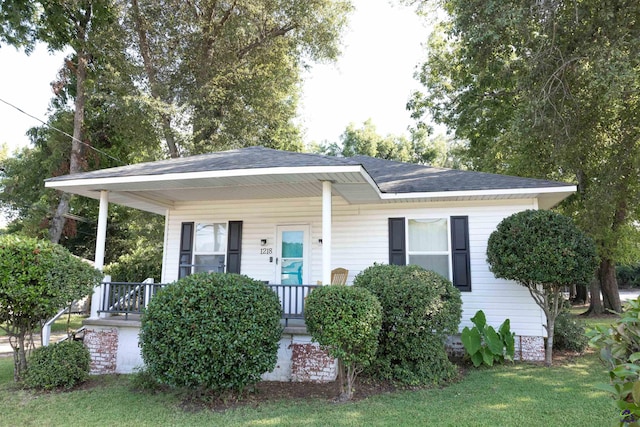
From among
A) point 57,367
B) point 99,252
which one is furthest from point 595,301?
point 57,367

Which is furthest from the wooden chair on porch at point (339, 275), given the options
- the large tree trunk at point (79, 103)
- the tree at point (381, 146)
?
the tree at point (381, 146)

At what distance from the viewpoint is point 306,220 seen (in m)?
8.80

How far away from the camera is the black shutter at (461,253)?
7.86 m

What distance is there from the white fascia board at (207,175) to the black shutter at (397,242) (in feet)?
6.80

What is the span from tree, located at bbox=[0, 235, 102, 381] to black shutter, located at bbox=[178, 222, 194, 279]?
3.40 m

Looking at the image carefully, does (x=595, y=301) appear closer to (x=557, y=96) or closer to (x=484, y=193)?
(x=557, y=96)

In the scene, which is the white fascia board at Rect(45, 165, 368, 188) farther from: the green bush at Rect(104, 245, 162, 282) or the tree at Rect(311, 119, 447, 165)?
the tree at Rect(311, 119, 447, 165)

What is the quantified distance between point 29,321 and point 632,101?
1317 cm

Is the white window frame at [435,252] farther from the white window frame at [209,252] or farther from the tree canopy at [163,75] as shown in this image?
the tree canopy at [163,75]

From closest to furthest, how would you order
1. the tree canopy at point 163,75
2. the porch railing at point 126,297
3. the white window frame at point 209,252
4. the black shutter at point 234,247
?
the porch railing at point 126,297, the black shutter at point 234,247, the white window frame at point 209,252, the tree canopy at point 163,75

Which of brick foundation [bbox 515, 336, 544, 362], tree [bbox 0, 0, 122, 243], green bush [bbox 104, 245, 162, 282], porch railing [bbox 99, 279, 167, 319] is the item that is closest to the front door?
porch railing [bbox 99, 279, 167, 319]

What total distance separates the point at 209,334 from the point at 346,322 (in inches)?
62.5

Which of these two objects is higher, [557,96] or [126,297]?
[557,96]

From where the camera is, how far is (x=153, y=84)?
14570mm
